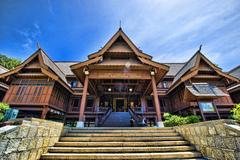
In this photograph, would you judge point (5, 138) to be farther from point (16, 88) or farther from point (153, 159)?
point (16, 88)

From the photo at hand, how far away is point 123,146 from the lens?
4.30 m

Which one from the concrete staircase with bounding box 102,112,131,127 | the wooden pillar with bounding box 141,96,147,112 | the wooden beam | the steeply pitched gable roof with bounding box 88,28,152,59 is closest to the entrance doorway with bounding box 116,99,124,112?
the wooden pillar with bounding box 141,96,147,112

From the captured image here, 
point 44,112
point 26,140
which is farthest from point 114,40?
point 26,140

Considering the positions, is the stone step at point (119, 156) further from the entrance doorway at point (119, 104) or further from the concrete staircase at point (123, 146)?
the entrance doorway at point (119, 104)

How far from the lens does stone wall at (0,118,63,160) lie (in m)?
2.48

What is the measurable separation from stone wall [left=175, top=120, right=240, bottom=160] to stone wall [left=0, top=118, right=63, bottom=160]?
491 centimetres

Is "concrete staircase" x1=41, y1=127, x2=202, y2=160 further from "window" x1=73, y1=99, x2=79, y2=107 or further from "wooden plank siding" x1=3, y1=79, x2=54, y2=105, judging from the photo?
"window" x1=73, y1=99, x2=79, y2=107

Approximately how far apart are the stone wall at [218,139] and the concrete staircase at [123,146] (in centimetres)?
36

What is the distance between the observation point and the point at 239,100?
12.8 meters

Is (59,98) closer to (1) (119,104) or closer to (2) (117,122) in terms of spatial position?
(2) (117,122)

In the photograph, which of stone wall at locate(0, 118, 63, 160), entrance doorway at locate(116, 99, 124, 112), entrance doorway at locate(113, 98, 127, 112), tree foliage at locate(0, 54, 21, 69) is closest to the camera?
stone wall at locate(0, 118, 63, 160)

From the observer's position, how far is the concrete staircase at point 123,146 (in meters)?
3.59

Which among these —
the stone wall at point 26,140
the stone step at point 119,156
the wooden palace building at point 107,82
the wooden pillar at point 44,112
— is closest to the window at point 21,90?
the wooden palace building at point 107,82

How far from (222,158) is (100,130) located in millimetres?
4437
